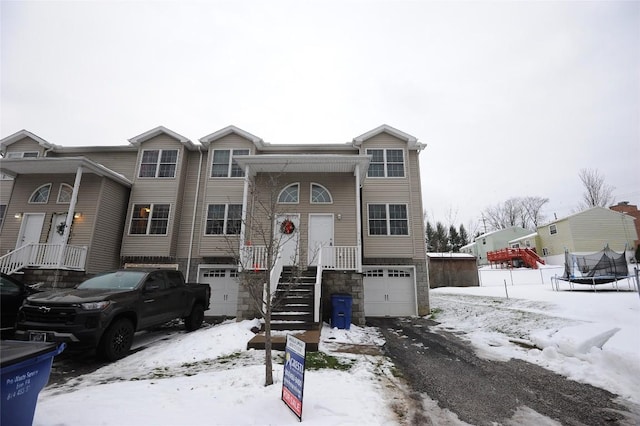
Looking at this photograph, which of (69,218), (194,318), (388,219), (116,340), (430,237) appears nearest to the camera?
(116,340)

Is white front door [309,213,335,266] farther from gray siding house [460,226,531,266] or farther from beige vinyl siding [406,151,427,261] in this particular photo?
gray siding house [460,226,531,266]

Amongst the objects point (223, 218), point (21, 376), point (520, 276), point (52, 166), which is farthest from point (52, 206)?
point (520, 276)

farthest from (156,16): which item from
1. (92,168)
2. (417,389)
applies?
(417,389)

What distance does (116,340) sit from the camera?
19.5 feet

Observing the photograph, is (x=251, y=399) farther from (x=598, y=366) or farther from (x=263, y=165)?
(x=263, y=165)

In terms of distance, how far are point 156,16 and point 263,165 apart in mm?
5957

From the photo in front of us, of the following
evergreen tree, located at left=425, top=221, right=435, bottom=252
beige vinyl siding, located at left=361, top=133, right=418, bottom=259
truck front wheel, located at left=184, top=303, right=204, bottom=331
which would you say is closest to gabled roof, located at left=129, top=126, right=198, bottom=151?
truck front wheel, located at left=184, top=303, right=204, bottom=331

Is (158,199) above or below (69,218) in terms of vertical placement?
above

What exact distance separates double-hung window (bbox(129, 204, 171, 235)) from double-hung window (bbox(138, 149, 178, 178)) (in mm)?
1611

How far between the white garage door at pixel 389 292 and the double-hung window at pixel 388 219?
170cm

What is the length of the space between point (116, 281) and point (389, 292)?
32.5 feet

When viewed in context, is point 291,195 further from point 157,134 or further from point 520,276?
point 520,276

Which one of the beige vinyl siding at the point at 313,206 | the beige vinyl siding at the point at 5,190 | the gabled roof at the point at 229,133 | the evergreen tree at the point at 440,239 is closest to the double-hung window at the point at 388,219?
the beige vinyl siding at the point at 313,206

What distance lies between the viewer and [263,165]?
11891 millimetres
